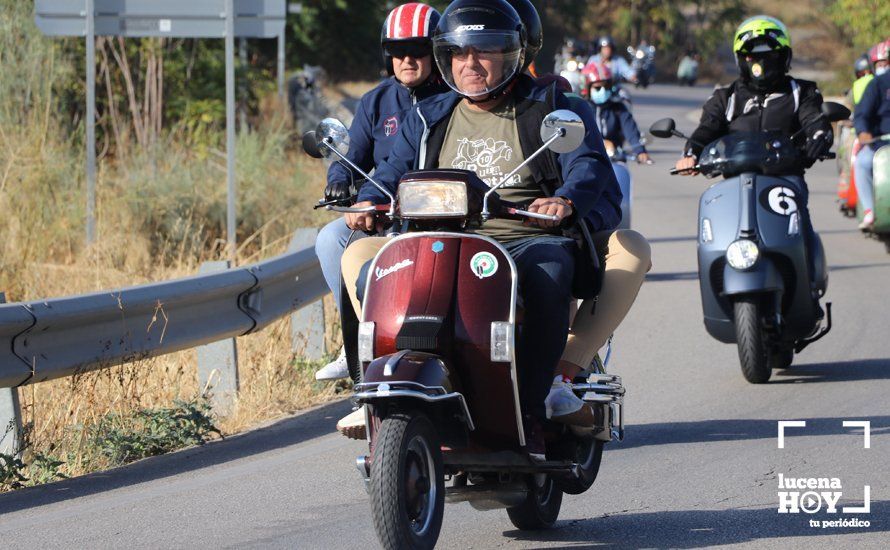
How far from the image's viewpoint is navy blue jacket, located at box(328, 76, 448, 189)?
7.66 m

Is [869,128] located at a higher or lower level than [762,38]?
lower

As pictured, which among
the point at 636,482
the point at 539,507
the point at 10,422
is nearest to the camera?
the point at 539,507

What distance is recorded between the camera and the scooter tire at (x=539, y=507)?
218 inches

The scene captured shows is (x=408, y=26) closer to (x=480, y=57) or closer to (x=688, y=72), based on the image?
(x=480, y=57)

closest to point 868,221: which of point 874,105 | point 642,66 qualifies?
point 874,105

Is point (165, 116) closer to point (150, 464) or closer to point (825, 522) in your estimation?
point (150, 464)

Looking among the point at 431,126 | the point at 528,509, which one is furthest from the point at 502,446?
the point at 431,126

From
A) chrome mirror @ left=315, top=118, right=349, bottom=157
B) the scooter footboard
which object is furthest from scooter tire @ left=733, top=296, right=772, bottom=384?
the scooter footboard

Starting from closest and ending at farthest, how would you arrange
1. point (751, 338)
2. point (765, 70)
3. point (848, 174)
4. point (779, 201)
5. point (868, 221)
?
point (751, 338), point (779, 201), point (765, 70), point (868, 221), point (848, 174)

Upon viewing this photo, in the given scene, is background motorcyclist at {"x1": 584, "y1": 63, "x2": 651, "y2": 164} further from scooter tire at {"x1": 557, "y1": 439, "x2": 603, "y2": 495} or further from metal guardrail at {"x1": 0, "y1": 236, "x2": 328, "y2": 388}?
scooter tire at {"x1": 557, "y1": 439, "x2": 603, "y2": 495}

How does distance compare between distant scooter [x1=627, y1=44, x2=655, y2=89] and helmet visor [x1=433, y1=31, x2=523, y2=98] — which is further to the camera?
distant scooter [x1=627, y1=44, x2=655, y2=89]

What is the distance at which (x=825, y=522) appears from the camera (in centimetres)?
586

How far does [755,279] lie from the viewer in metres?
8.76

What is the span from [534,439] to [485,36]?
150 cm
